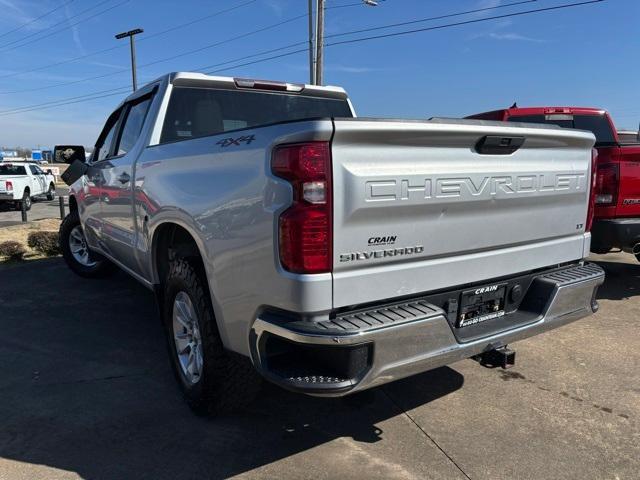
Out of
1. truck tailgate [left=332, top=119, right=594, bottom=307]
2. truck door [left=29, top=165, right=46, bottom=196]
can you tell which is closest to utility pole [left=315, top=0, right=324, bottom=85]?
truck door [left=29, top=165, right=46, bottom=196]

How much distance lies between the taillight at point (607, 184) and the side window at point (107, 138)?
4.91m

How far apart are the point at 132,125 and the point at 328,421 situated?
302 cm

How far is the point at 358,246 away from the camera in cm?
233

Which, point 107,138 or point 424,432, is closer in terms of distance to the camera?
point 424,432

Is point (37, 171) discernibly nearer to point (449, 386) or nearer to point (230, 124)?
point (230, 124)

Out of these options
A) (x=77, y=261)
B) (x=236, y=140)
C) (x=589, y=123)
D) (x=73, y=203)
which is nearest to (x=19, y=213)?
(x=77, y=261)

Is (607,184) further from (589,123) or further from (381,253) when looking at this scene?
(381,253)

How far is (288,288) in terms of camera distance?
226cm

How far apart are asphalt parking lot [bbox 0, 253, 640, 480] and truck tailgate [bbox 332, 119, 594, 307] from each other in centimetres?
95

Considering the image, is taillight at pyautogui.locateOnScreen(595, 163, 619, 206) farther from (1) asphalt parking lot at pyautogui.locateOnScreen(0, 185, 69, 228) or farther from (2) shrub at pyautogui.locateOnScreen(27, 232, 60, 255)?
(1) asphalt parking lot at pyautogui.locateOnScreen(0, 185, 69, 228)

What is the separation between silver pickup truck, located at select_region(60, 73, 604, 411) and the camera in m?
2.25

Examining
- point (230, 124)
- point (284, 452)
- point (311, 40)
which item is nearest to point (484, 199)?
point (284, 452)

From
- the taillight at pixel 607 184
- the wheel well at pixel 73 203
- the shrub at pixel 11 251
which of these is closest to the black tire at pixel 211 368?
the wheel well at pixel 73 203

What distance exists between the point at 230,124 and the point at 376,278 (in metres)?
2.37
